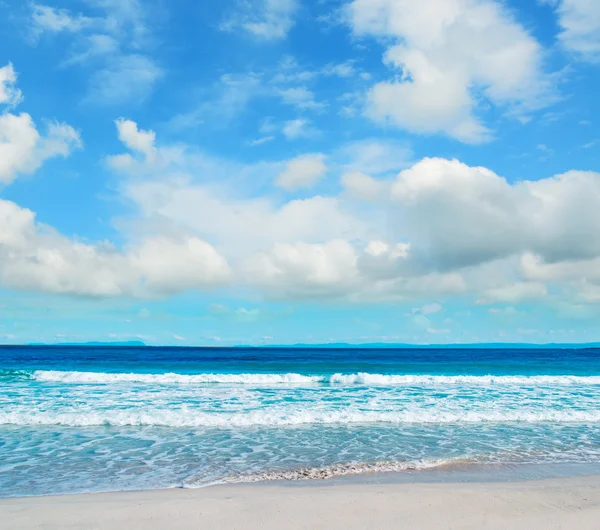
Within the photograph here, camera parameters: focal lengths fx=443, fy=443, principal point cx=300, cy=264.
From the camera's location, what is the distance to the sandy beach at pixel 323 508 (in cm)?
614

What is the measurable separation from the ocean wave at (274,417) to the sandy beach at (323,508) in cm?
676

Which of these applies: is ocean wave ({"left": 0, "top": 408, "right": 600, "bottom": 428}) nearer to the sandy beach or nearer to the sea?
the sea

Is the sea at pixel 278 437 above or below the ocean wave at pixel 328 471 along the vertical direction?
below

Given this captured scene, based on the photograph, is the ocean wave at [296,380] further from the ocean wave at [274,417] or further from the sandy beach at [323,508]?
the sandy beach at [323,508]

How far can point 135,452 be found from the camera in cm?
1064

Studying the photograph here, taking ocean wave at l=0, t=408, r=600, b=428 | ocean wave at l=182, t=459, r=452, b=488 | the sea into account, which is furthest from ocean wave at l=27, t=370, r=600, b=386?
ocean wave at l=182, t=459, r=452, b=488

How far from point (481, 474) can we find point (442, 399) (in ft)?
38.6

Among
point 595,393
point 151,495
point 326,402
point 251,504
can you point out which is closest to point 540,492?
point 251,504

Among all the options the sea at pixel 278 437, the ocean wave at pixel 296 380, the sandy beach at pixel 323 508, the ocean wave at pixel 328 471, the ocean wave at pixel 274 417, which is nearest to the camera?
the sandy beach at pixel 323 508

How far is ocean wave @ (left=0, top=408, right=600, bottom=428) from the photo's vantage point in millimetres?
14172

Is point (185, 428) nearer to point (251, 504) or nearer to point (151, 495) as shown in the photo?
point (151, 495)

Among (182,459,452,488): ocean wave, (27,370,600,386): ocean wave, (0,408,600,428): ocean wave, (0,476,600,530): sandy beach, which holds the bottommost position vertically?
(27,370,600,386): ocean wave

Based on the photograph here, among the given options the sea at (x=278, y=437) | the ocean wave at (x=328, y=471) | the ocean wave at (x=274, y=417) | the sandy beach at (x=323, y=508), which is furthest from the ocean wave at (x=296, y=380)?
the sandy beach at (x=323, y=508)

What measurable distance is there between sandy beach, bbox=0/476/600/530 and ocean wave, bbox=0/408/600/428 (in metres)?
6.76
